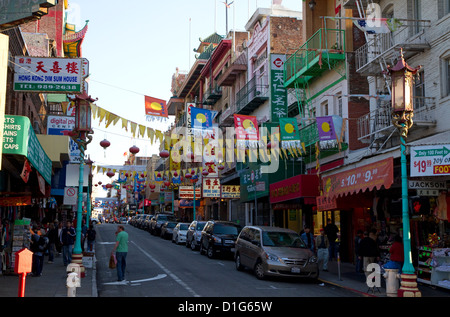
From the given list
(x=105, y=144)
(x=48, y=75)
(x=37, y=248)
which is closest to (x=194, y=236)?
(x=105, y=144)

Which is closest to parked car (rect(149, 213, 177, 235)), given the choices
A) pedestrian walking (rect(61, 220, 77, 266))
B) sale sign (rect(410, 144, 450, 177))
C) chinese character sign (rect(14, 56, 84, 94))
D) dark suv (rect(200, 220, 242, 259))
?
dark suv (rect(200, 220, 242, 259))

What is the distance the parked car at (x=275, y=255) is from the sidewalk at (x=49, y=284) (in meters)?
5.16

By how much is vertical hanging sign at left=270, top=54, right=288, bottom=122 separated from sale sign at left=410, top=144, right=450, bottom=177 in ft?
52.3

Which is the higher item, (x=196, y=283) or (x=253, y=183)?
(x=253, y=183)

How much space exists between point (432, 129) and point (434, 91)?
50.7 inches

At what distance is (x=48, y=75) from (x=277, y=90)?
51.8 ft

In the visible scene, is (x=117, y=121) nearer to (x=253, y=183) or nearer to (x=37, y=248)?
(x=37, y=248)

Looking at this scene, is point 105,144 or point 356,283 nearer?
point 356,283

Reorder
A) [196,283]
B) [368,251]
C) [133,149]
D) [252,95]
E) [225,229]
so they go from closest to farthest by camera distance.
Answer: [196,283] → [368,251] → [133,149] → [225,229] → [252,95]

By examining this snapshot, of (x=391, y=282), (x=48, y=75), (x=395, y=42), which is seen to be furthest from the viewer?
(x=395, y=42)

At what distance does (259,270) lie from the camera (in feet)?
55.4

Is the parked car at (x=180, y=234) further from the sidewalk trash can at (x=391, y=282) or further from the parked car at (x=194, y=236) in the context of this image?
the sidewalk trash can at (x=391, y=282)

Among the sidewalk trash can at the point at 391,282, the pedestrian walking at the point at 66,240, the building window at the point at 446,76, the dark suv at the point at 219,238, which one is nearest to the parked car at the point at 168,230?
the dark suv at the point at 219,238

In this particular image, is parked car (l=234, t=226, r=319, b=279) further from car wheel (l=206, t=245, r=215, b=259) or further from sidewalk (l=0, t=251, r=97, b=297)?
sidewalk (l=0, t=251, r=97, b=297)
